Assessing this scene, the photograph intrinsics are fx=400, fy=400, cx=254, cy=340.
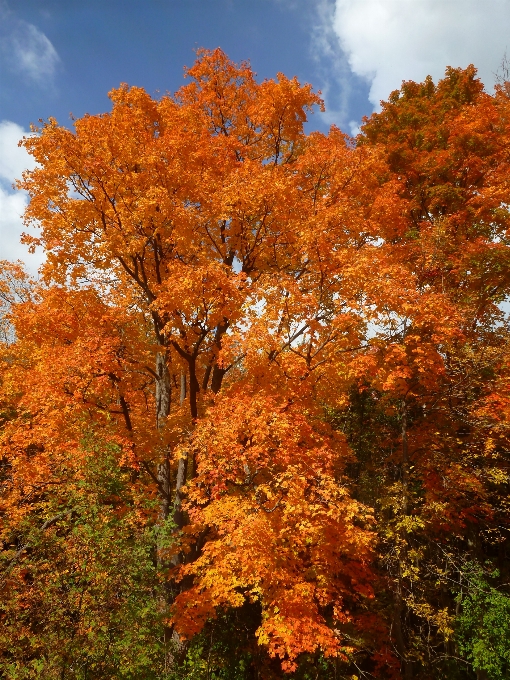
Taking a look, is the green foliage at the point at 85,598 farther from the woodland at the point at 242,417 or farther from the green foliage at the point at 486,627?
the green foliage at the point at 486,627

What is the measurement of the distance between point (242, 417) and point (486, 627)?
853cm

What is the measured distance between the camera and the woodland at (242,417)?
7590mm

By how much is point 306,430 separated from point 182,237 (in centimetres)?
614

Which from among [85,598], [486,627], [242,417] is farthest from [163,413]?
[486,627]

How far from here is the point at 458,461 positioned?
1186cm

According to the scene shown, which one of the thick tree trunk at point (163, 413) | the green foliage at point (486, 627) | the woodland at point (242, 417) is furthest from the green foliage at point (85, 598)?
the green foliage at point (486, 627)

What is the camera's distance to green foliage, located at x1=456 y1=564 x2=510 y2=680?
1003cm

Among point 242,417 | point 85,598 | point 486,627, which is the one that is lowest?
point 486,627

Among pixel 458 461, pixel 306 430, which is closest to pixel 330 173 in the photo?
pixel 306 430

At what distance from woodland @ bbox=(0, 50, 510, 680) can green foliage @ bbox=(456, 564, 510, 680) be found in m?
0.07

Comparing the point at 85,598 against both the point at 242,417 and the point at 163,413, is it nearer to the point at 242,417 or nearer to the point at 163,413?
the point at 242,417

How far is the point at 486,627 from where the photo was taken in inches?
408

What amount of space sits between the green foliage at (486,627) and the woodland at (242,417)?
0.07 metres

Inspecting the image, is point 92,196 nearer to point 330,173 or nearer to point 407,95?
point 330,173
